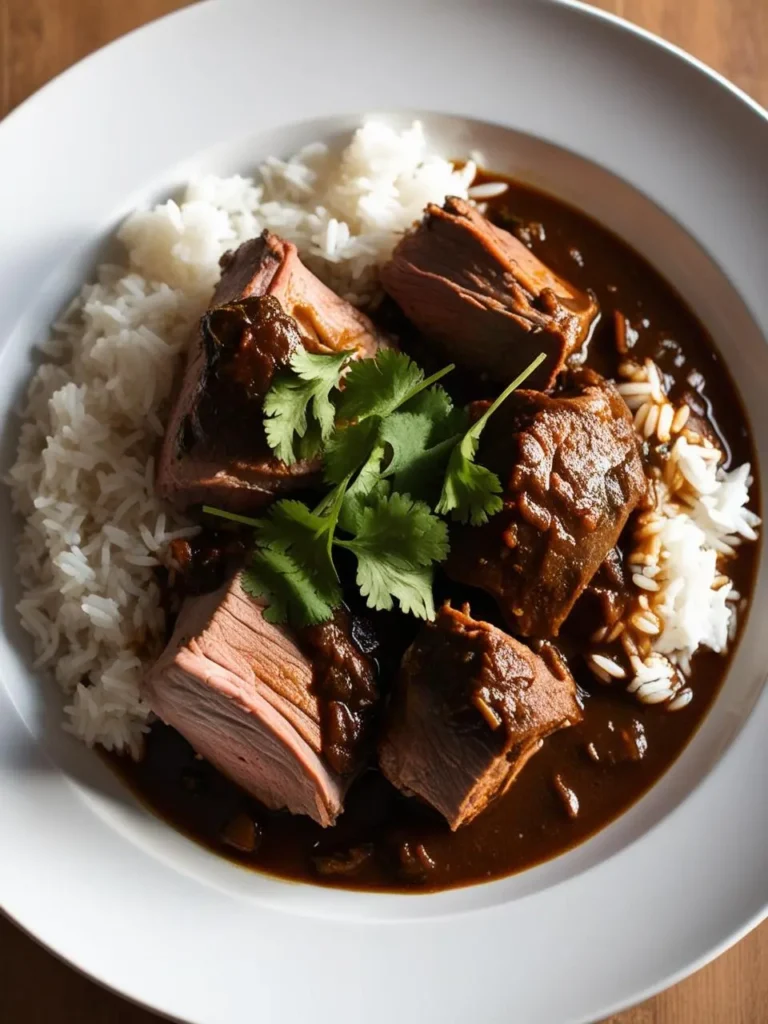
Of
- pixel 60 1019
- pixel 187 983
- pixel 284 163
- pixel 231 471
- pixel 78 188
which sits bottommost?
pixel 60 1019

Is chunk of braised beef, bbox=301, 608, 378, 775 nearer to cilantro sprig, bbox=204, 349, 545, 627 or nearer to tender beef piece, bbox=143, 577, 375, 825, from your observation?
tender beef piece, bbox=143, 577, 375, 825

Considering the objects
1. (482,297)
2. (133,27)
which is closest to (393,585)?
(482,297)

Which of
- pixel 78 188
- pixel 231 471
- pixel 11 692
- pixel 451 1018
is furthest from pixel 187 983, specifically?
pixel 78 188

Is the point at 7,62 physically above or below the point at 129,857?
above

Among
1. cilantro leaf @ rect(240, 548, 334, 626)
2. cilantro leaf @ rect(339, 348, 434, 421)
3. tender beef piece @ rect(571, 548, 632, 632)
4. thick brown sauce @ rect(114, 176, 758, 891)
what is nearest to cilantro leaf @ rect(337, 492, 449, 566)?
cilantro leaf @ rect(240, 548, 334, 626)

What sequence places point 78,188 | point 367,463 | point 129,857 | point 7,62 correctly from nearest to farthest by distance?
Result: point 367,463
point 129,857
point 78,188
point 7,62

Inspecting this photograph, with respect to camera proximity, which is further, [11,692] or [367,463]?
[11,692]

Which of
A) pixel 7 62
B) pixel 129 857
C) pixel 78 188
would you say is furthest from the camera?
pixel 7 62

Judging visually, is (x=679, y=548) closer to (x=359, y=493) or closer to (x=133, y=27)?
(x=359, y=493)

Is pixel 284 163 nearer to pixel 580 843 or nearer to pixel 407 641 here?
pixel 407 641
